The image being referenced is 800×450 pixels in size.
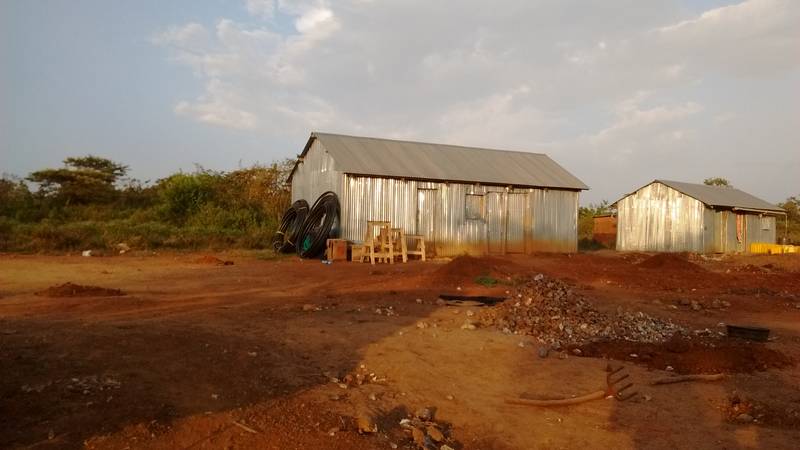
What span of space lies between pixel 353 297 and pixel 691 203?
2469 centimetres

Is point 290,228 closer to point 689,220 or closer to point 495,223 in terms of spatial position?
point 495,223

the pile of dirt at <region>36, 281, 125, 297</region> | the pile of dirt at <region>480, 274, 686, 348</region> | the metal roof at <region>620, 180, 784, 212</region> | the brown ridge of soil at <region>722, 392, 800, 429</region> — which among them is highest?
the metal roof at <region>620, 180, 784, 212</region>

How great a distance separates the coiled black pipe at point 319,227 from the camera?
21.0 m

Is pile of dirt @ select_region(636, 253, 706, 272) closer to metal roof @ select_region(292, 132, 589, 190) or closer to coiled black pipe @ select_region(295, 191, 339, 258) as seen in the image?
metal roof @ select_region(292, 132, 589, 190)

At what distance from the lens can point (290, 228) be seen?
913 inches

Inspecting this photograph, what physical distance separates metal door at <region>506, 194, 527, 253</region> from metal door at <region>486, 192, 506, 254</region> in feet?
0.98

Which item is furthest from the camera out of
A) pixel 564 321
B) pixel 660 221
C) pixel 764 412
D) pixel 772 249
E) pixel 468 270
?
pixel 660 221

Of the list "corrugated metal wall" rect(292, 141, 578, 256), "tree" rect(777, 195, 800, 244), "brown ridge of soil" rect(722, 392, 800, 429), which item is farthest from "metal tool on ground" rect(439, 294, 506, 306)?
"tree" rect(777, 195, 800, 244)

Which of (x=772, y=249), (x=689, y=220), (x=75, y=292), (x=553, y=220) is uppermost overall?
(x=689, y=220)

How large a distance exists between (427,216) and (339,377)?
16.8 m

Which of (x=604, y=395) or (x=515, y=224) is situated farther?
(x=515, y=224)

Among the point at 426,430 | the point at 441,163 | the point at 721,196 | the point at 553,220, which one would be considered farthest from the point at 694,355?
the point at 721,196

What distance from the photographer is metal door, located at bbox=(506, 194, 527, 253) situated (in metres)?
24.9

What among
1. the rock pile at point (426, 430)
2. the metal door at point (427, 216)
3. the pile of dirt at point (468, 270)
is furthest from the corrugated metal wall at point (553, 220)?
the rock pile at point (426, 430)
